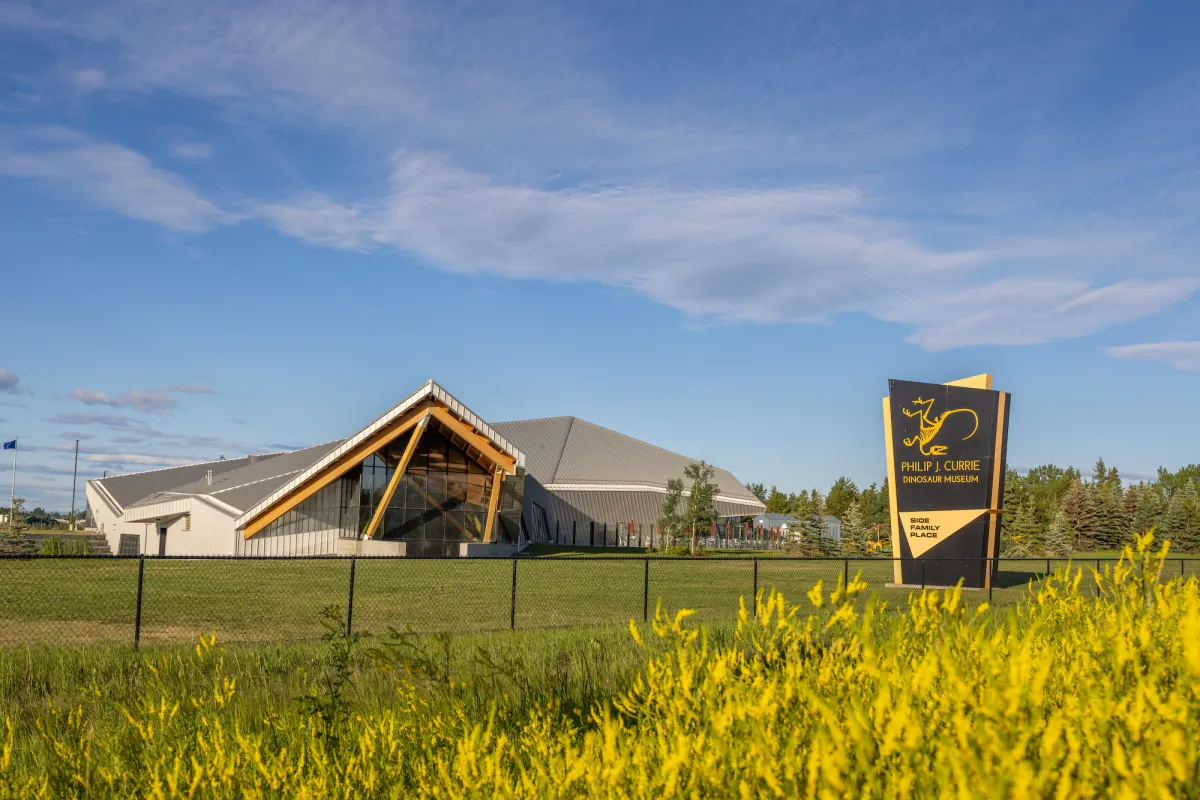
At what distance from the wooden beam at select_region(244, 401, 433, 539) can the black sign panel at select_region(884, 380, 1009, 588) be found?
69.7 feet

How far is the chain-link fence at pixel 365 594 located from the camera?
15.5 m

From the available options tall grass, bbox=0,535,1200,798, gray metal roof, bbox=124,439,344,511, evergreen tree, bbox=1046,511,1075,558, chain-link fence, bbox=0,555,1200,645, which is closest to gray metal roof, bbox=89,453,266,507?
gray metal roof, bbox=124,439,344,511

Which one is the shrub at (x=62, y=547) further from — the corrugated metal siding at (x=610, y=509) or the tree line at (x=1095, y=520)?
the tree line at (x=1095, y=520)

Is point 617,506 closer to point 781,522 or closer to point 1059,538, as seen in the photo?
point 781,522

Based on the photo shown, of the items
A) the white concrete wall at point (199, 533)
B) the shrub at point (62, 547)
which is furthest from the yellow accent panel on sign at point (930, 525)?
the shrub at point (62, 547)

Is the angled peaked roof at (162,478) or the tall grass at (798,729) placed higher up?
the angled peaked roof at (162,478)

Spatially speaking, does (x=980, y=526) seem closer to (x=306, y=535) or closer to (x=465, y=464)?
(x=465, y=464)

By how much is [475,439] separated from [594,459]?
3739 cm

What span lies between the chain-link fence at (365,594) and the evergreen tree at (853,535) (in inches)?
1138

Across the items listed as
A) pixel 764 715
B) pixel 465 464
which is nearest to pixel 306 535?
pixel 465 464

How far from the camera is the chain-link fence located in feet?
50.9

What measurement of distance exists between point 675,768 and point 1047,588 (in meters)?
4.63

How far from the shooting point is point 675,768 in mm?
2994

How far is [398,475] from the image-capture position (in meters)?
41.2
